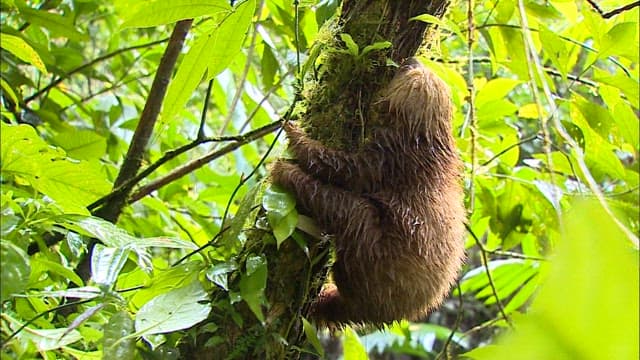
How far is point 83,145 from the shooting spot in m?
1.23

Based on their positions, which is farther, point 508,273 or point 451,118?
point 508,273

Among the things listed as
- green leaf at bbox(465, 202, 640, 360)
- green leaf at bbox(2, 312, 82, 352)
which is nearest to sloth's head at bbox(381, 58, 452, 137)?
green leaf at bbox(2, 312, 82, 352)

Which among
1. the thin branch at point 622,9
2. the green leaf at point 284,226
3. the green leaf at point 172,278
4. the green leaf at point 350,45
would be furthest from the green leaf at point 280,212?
the thin branch at point 622,9

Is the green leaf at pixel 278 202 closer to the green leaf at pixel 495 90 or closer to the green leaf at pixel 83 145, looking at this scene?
the green leaf at pixel 83 145

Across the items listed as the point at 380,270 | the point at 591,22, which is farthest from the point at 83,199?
the point at 591,22

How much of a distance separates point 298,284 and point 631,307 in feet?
1.98

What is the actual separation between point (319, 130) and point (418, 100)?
20 centimetres

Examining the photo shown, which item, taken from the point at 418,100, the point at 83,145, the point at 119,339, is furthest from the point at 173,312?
the point at 83,145

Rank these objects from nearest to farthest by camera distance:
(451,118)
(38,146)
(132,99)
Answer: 1. (38,146)
2. (451,118)
3. (132,99)

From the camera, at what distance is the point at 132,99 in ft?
6.15

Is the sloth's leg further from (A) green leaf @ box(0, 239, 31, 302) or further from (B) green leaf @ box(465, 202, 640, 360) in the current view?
(B) green leaf @ box(465, 202, 640, 360)

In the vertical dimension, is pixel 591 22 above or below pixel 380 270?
above

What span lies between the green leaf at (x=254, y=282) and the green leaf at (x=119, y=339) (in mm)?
136

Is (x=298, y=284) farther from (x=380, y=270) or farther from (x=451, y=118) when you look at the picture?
(x=451, y=118)
